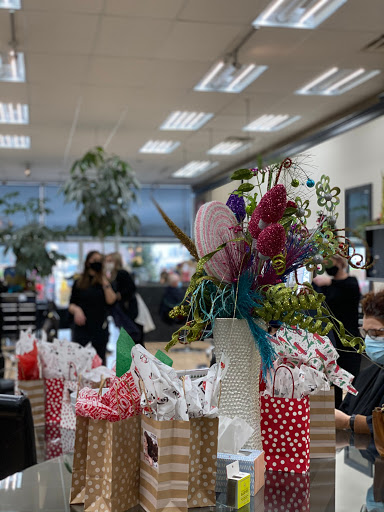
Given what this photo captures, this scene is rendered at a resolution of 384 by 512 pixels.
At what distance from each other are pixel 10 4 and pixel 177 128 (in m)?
4.85

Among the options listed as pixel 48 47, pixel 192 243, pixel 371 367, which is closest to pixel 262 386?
pixel 192 243

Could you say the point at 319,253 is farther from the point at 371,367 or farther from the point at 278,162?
the point at 371,367

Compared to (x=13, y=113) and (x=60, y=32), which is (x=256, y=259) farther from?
(x=13, y=113)

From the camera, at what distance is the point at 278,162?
1523mm

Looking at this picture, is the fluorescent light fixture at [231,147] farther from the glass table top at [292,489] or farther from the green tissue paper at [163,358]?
the green tissue paper at [163,358]

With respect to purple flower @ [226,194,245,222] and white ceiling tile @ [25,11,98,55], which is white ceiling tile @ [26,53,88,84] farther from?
purple flower @ [226,194,245,222]

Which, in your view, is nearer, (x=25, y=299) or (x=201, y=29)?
(x=201, y=29)

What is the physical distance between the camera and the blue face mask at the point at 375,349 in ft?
7.33

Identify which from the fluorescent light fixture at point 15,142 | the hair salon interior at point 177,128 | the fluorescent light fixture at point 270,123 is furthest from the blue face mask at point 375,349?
the fluorescent light fixture at point 15,142

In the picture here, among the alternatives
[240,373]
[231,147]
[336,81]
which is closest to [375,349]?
[240,373]

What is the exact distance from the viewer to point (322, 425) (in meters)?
1.61

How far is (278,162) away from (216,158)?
1113 cm

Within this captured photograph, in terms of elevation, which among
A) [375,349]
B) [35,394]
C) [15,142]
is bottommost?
[35,394]

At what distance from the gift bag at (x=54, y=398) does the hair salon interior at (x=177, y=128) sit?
0.05m
